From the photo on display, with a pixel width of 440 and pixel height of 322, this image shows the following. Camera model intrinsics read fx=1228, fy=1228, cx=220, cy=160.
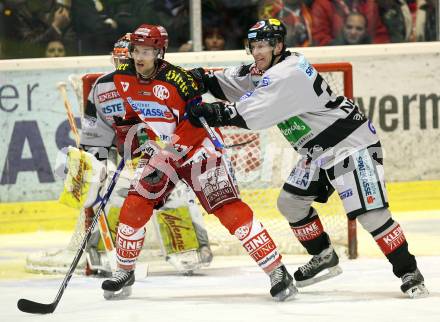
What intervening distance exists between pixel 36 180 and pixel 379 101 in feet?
7.68

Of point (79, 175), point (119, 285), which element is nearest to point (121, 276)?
point (119, 285)

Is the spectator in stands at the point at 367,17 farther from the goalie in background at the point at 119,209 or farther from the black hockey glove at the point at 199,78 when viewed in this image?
the black hockey glove at the point at 199,78

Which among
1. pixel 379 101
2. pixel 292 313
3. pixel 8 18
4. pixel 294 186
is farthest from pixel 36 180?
pixel 292 313

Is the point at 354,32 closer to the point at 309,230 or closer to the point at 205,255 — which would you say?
the point at 205,255

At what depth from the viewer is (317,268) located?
5.51 meters

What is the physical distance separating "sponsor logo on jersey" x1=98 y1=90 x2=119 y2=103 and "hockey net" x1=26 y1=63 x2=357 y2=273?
522 mm

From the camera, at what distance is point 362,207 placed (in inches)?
201

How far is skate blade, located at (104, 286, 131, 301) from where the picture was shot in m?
5.21

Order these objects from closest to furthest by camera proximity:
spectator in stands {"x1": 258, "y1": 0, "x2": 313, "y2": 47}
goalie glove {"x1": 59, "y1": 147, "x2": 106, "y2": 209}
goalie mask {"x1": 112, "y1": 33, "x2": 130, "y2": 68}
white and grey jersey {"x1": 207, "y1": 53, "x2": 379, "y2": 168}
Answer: white and grey jersey {"x1": 207, "y1": 53, "x2": 379, "y2": 168} < goalie glove {"x1": 59, "y1": 147, "x2": 106, "y2": 209} < goalie mask {"x1": 112, "y1": 33, "x2": 130, "y2": 68} < spectator in stands {"x1": 258, "y1": 0, "x2": 313, "y2": 47}

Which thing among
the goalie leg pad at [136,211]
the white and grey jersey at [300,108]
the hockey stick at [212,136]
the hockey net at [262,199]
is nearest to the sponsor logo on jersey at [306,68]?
the white and grey jersey at [300,108]

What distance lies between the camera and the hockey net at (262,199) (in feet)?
21.0

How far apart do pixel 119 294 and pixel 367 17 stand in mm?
4103

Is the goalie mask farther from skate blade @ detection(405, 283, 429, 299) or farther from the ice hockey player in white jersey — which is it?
skate blade @ detection(405, 283, 429, 299)

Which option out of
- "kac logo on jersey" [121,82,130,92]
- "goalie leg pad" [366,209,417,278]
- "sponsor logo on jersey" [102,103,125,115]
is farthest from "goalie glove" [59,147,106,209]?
"goalie leg pad" [366,209,417,278]
